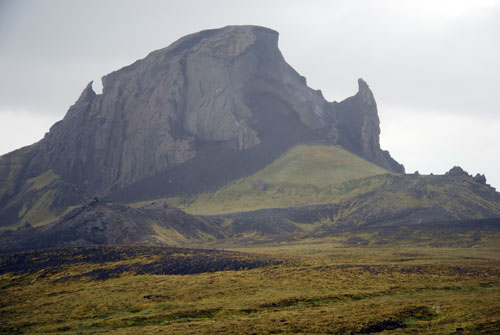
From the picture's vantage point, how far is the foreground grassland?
36312 mm

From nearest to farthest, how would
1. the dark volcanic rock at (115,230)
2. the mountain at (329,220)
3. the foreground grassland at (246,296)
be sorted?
1. the foreground grassland at (246,296)
2. the dark volcanic rock at (115,230)
3. the mountain at (329,220)

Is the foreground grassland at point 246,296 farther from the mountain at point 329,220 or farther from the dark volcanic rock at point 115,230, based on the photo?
the mountain at point 329,220

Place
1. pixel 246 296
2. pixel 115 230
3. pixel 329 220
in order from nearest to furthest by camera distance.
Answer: pixel 246 296 → pixel 115 230 → pixel 329 220

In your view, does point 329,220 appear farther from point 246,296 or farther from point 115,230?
point 246,296

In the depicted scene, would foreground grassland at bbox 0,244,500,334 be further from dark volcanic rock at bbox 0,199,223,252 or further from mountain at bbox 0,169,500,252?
mountain at bbox 0,169,500,252

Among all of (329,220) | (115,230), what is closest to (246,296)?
(115,230)

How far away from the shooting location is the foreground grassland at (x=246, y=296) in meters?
36.3

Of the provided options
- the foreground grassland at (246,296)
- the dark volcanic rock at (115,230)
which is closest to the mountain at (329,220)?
the dark volcanic rock at (115,230)

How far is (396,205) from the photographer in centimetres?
15500

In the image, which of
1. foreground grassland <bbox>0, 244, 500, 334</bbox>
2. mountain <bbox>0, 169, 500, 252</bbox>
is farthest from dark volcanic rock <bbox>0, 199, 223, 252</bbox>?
foreground grassland <bbox>0, 244, 500, 334</bbox>

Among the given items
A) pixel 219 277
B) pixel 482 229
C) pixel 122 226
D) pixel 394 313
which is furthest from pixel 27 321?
pixel 482 229

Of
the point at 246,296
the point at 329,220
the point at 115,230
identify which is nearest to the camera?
the point at 246,296

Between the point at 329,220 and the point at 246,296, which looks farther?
the point at 329,220

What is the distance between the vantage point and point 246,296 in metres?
50.4
